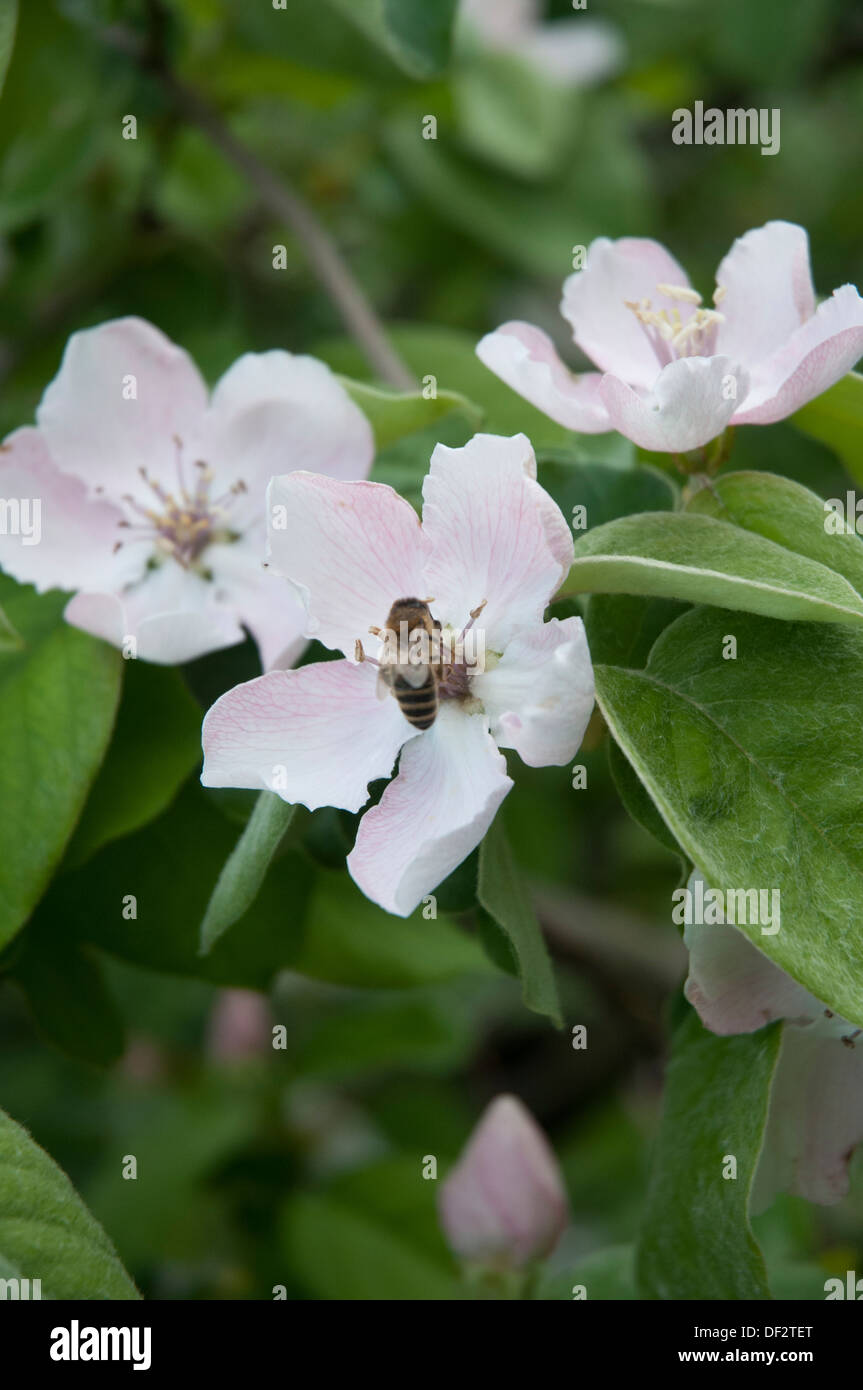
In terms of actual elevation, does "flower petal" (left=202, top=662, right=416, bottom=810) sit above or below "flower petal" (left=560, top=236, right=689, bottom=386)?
below

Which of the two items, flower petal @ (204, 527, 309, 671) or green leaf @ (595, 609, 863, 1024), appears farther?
flower petal @ (204, 527, 309, 671)

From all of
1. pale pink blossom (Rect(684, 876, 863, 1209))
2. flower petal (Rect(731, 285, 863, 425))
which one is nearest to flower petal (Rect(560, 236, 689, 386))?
flower petal (Rect(731, 285, 863, 425))

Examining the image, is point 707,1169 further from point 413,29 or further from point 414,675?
point 413,29

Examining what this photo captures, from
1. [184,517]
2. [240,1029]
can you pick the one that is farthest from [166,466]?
[240,1029]

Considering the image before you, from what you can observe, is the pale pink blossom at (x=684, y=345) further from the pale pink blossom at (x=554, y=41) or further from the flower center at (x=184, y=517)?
the pale pink blossom at (x=554, y=41)

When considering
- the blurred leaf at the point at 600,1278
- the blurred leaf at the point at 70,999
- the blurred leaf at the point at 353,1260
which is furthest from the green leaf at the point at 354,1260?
the blurred leaf at the point at 70,999

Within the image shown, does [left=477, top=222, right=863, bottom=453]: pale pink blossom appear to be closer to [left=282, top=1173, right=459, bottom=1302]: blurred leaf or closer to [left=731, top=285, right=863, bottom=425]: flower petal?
[left=731, top=285, right=863, bottom=425]: flower petal
